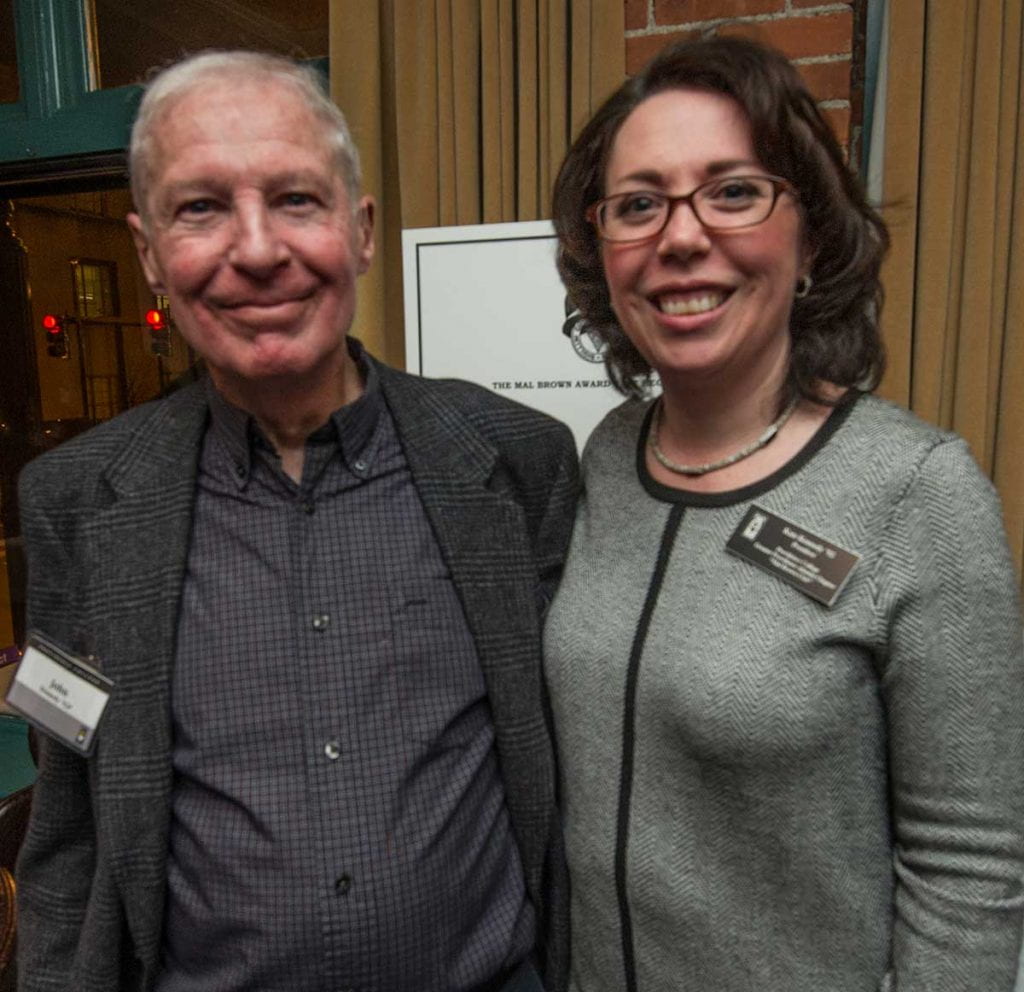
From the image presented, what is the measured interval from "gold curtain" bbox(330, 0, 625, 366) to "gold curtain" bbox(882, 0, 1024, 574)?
25.3 inches

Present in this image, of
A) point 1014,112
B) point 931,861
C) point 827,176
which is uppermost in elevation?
point 1014,112

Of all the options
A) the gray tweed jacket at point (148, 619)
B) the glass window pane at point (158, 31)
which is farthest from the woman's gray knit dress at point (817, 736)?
the glass window pane at point (158, 31)

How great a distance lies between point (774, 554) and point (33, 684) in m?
0.98

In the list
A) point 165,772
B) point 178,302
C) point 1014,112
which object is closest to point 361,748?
point 165,772

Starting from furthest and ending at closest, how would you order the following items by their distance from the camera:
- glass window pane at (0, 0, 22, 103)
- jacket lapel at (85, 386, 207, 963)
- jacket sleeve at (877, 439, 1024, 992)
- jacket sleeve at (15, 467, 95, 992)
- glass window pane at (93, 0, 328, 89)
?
glass window pane at (0, 0, 22, 103) < glass window pane at (93, 0, 328, 89) < jacket sleeve at (15, 467, 95, 992) < jacket lapel at (85, 386, 207, 963) < jacket sleeve at (877, 439, 1024, 992)

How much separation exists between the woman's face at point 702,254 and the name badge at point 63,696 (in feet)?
2.75

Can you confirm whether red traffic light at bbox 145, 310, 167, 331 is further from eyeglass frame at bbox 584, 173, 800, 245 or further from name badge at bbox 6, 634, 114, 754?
eyeglass frame at bbox 584, 173, 800, 245

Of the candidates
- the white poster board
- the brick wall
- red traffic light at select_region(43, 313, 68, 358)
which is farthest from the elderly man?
red traffic light at select_region(43, 313, 68, 358)

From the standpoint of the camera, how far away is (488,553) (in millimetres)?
1214

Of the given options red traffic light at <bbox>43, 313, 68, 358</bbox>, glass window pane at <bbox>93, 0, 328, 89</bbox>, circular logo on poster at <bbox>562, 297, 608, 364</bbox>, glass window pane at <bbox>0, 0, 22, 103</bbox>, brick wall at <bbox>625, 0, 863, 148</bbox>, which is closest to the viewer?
circular logo on poster at <bbox>562, 297, 608, 364</bbox>

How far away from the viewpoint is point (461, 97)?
215cm

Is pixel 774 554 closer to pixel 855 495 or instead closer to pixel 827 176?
pixel 855 495

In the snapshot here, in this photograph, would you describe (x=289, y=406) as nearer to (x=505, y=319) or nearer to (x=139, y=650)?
(x=139, y=650)

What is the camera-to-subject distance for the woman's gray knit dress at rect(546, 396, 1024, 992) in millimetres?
896
